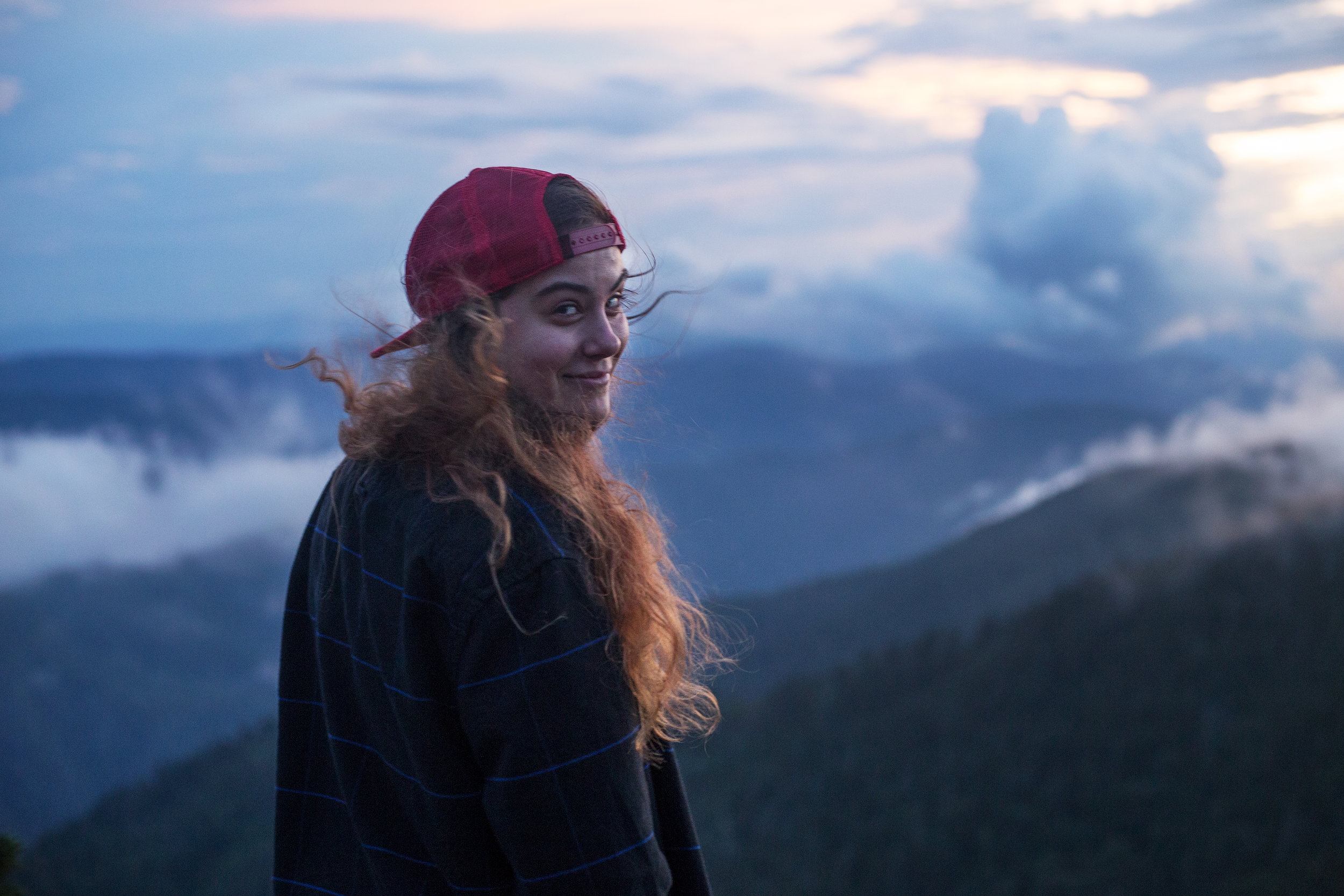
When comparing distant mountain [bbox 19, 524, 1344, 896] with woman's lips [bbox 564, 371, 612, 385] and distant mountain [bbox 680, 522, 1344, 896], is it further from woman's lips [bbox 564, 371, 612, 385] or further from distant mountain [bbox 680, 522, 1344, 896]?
woman's lips [bbox 564, 371, 612, 385]

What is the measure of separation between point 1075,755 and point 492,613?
→ 11704 cm

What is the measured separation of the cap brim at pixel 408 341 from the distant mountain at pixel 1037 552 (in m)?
A: 138

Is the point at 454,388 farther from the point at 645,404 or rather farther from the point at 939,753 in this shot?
the point at 939,753

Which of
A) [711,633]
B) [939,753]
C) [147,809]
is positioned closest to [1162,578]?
[939,753]

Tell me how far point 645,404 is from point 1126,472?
678 feet

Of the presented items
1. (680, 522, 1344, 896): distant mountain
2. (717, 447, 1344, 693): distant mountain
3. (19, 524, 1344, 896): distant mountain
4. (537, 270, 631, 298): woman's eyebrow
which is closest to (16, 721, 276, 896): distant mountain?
(19, 524, 1344, 896): distant mountain

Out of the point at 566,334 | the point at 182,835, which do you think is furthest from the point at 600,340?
the point at 182,835

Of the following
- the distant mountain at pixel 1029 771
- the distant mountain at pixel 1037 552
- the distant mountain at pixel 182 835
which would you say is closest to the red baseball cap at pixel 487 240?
the distant mountain at pixel 1029 771

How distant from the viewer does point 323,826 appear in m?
2.41

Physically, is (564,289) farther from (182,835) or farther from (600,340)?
(182,835)

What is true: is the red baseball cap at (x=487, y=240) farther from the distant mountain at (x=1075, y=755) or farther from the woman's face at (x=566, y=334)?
the distant mountain at (x=1075, y=755)

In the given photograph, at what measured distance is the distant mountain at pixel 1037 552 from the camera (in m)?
150

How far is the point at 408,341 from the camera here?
8.28ft

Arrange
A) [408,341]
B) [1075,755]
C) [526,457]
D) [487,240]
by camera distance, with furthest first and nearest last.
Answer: [1075,755], [408,341], [487,240], [526,457]
